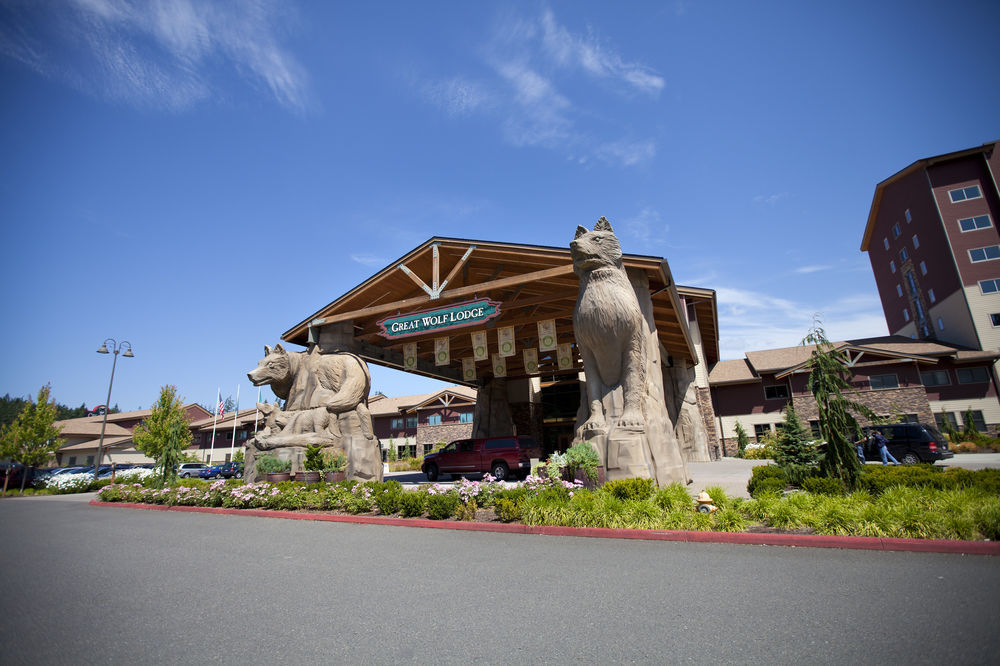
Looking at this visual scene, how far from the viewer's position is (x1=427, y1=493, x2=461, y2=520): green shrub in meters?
7.55

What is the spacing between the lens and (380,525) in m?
7.62

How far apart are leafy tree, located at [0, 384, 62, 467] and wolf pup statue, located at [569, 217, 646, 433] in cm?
2680

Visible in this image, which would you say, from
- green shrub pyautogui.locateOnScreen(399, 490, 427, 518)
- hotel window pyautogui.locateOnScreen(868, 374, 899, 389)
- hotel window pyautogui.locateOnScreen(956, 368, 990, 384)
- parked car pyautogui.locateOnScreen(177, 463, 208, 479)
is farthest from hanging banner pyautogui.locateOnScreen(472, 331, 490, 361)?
hotel window pyautogui.locateOnScreen(956, 368, 990, 384)

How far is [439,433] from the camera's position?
3481cm

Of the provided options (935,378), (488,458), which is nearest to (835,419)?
(488,458)

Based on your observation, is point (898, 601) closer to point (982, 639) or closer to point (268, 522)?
point (982, 639)

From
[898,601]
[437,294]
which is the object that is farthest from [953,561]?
[437,294]

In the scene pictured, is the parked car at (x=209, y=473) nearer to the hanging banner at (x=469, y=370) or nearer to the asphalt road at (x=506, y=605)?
the hanging banner at (x=469, y=370)

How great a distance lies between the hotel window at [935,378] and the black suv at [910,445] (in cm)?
1474

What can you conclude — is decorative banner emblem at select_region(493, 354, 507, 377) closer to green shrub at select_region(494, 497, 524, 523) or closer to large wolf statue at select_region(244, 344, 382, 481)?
large wolf statue at select_region(244, 344, 382, 481)

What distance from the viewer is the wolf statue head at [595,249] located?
9.99m

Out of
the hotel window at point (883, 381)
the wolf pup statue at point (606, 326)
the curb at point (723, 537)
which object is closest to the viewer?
the curb at point (723, 537)

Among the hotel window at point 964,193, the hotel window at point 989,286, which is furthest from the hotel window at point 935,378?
the hotel window at point 964,193

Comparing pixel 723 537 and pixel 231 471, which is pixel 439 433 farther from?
pixel 723 537
